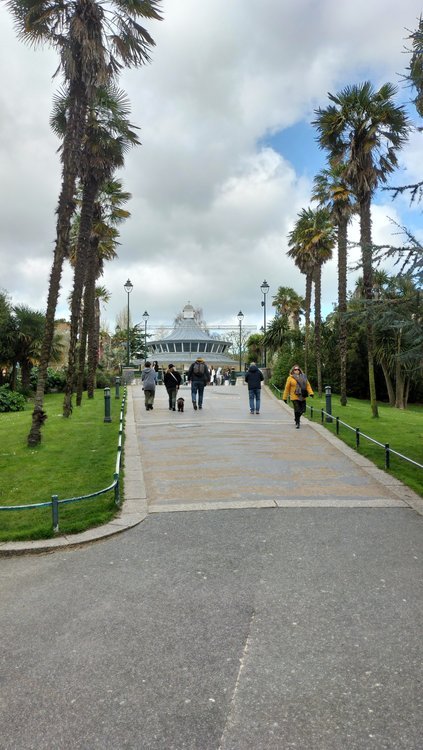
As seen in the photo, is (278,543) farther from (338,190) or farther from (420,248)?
(338,190)

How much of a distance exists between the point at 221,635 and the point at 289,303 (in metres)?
53.6

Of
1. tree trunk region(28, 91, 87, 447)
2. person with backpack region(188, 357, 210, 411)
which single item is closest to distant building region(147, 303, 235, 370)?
person with backpack region(188, 357, 210, 411)

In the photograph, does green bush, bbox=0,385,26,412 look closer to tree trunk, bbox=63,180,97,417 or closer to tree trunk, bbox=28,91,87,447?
tree trunk, bbox=63,180,97,417

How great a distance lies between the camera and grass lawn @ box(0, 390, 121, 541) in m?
6.60

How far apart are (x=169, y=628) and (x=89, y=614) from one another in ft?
2.42

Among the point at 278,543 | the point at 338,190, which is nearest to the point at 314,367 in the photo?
the point at 338,190

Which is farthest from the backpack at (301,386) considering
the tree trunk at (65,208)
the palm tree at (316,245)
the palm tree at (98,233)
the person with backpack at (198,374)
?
the palm tree at (316,245)

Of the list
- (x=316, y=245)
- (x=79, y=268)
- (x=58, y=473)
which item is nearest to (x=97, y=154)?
(x=79, y=268)

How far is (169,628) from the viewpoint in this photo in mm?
3979

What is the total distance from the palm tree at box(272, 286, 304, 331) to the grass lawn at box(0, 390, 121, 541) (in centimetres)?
4208

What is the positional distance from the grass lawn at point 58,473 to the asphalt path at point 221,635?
2.43 feet

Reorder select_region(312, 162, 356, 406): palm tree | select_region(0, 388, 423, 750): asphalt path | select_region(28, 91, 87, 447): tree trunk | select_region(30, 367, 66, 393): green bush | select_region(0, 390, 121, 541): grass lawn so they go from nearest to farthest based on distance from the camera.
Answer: select_region(0, 388, 423, 750): asphalt path < select_region(0, 390, 121, 541): grass lawn < select_region(28, 91, 87, 447): tree trunk < select_region(312, 162, 356, 406): palm tree < select_region(30, 367, 66, 393): green bush

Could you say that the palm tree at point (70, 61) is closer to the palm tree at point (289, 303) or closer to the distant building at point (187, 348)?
the palm tree at point (289, 303)

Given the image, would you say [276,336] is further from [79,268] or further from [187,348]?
[79,268]
